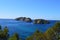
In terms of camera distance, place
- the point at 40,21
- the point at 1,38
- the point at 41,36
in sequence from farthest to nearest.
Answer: the point at 40,21 < the point at 1,38 < the point at 41,36

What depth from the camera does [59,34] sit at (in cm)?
2406

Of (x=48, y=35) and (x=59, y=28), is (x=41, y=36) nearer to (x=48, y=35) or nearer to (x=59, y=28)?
(x=48, y=35)

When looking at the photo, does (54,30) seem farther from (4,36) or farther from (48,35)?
(4,36)

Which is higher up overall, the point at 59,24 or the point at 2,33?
the point at 59,24

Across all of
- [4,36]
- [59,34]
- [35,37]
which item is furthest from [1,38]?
[59,34]

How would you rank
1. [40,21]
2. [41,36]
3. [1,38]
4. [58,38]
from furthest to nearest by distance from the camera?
[40,21] → [1,38] → [58,38] → [41,36]

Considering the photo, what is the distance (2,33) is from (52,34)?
35.8 ft

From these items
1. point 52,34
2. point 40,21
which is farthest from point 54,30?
point 40,21

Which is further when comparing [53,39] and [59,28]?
[59,28]

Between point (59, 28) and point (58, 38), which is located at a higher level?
point (59, 28)

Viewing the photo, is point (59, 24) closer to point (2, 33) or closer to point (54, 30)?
point (54, 30)

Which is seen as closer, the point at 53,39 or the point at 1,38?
the point at 53,39

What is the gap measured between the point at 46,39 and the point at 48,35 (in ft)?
2.00

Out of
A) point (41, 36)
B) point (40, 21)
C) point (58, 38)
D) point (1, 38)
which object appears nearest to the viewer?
point (41, 36)
